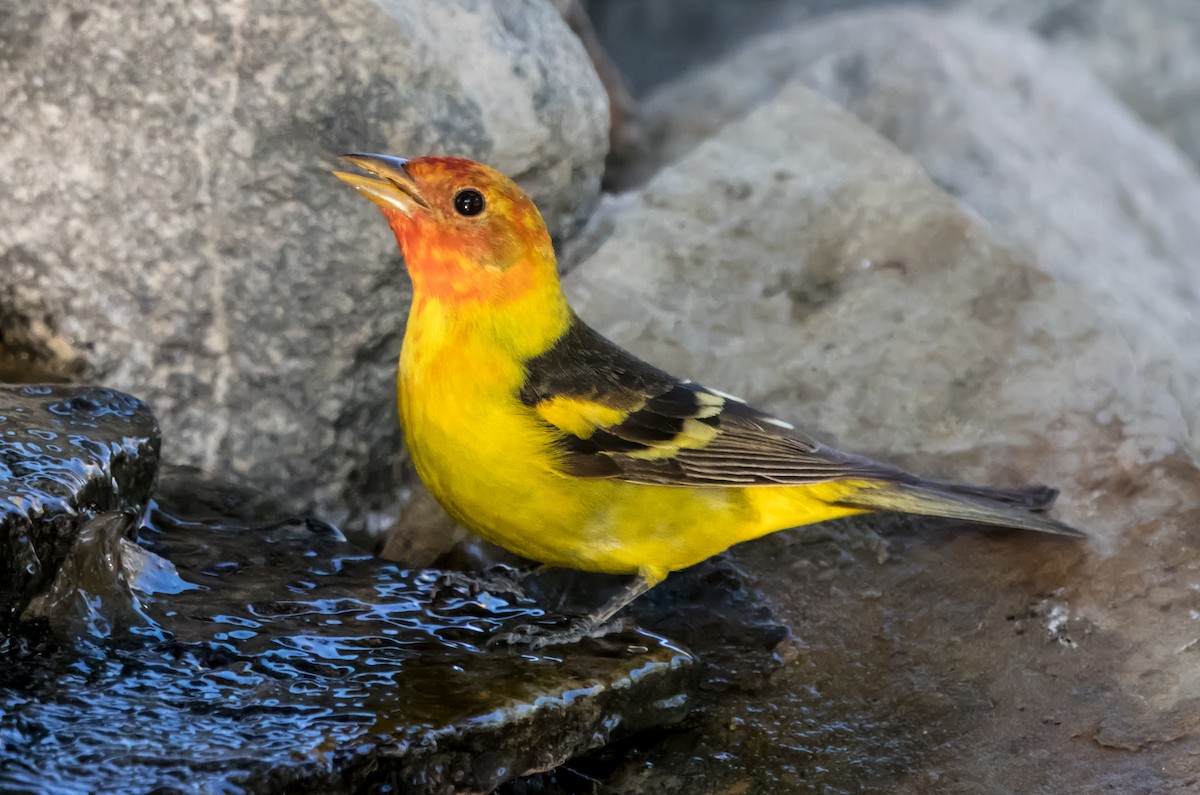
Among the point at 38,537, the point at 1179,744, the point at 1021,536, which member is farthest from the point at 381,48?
the point at 1179,744

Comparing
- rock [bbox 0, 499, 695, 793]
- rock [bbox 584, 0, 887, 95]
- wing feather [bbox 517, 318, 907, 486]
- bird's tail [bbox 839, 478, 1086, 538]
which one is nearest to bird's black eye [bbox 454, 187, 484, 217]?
wing feather [bbox 517, 318, 907, 486]

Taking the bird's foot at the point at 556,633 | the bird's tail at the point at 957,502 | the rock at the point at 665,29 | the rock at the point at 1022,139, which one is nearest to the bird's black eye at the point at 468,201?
the bird's foot at the point at 556,633

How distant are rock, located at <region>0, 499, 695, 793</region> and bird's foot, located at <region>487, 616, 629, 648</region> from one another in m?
0.04

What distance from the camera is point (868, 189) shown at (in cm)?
503

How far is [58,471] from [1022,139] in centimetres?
447

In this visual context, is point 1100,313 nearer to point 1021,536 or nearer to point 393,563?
point 1021,536

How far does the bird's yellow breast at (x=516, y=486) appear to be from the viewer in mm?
3396

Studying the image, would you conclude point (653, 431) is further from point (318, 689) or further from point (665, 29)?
point (665, 29)

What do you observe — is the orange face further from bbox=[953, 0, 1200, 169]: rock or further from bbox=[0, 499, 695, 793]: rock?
bbox=[953, 0, 1200, 169]: rock

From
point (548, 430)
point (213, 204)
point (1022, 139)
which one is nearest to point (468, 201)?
point (548, 430)

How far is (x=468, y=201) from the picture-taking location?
354 cm

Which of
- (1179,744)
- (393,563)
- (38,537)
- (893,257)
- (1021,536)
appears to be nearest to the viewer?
(38,537)

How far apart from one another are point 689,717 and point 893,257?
2171 millimetres

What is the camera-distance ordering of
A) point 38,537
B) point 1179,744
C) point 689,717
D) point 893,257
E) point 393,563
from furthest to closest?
point 893,257, point 393,563, point 689,717, point 1179,744, point 38,537
